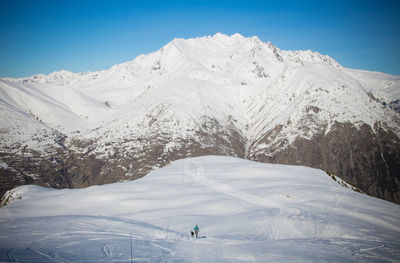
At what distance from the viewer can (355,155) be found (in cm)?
17438

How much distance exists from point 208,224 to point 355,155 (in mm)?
183695

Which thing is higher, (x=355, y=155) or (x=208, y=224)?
(x=355, y=155)

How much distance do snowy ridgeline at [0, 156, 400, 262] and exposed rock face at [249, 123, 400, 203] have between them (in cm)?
14881

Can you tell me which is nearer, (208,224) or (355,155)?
(208,224)

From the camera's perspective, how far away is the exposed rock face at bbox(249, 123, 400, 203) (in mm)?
163750

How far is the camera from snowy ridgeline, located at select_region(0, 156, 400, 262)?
16172 millimetres

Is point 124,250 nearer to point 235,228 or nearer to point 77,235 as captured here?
point 77,235

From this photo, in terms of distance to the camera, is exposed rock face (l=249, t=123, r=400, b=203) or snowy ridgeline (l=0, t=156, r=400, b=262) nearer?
snowy ridgeline (l=0, t=156, r=400, b=262)

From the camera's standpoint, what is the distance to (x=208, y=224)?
23484 mm

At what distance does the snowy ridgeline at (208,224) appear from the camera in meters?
16.2

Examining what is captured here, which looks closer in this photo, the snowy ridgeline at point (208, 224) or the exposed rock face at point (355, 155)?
the snowy ridgeline at point (208, 224)

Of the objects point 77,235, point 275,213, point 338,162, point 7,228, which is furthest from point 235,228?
point 338,162

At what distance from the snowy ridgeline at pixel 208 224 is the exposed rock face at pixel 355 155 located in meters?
149

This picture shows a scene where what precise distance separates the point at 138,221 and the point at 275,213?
13673 mm
